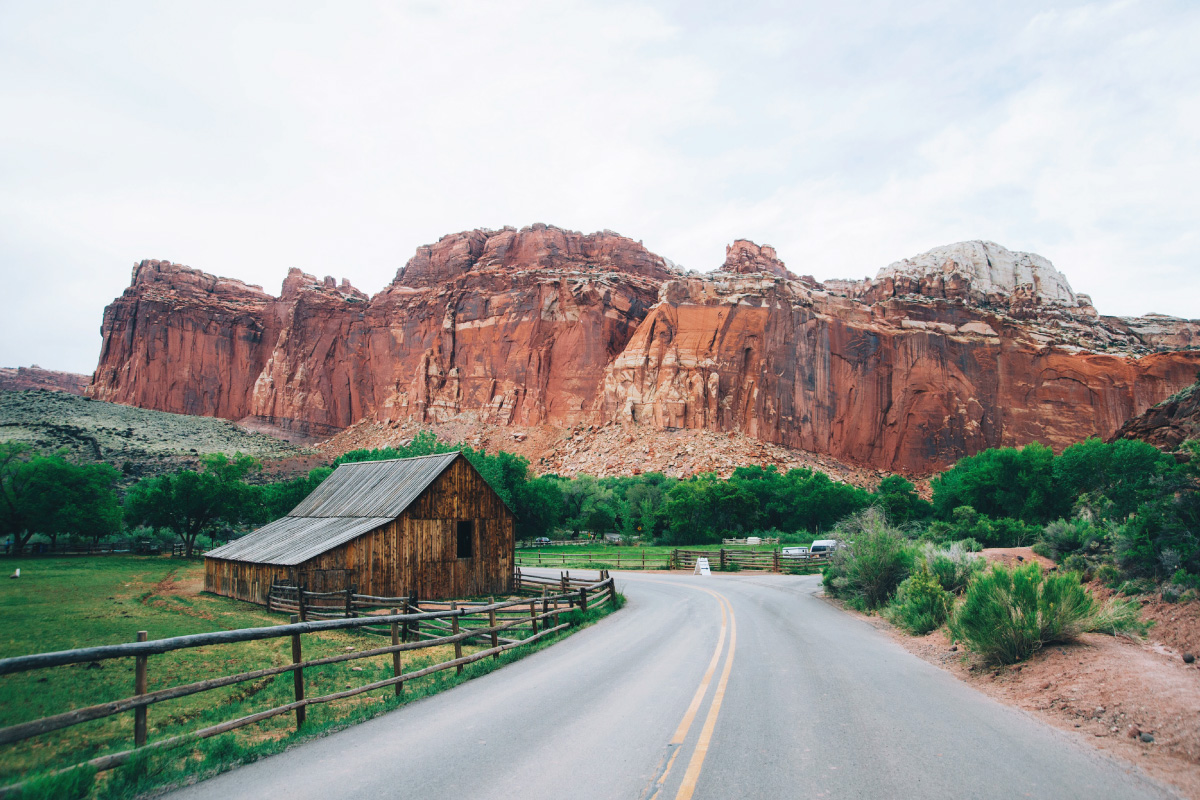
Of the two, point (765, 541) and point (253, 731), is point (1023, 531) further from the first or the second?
point (253, 731)

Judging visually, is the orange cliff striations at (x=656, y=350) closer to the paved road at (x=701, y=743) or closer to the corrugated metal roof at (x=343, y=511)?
the corrugated metal roof at (x=343, y=511)

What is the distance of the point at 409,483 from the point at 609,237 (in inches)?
3771

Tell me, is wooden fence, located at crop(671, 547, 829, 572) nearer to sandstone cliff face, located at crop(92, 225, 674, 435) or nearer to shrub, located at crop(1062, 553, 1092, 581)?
shrub, located at crop(1062, 553, 1092, 581)

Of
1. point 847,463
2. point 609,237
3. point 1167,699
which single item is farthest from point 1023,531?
point 609,237

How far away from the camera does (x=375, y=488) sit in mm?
24234

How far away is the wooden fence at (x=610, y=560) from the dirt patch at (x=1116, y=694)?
95.7 feet

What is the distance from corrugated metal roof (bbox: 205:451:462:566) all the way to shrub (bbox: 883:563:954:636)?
48.5ft

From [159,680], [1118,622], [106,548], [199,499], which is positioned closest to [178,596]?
[159,680]

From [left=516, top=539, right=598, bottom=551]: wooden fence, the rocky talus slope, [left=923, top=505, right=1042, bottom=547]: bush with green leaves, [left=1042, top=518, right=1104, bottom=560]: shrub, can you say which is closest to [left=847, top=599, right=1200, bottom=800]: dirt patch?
[left=1042, top=518, right=1104, bottom=560]: shrub

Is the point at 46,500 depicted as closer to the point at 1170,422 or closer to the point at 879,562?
the point at 879,562

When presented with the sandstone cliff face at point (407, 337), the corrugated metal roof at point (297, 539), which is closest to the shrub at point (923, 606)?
the corrugated metal roof at point (297, 539)

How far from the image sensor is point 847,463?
8838 cm

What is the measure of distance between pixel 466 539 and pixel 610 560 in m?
19.1

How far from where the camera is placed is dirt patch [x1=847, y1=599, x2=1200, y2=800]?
17.5 ft
